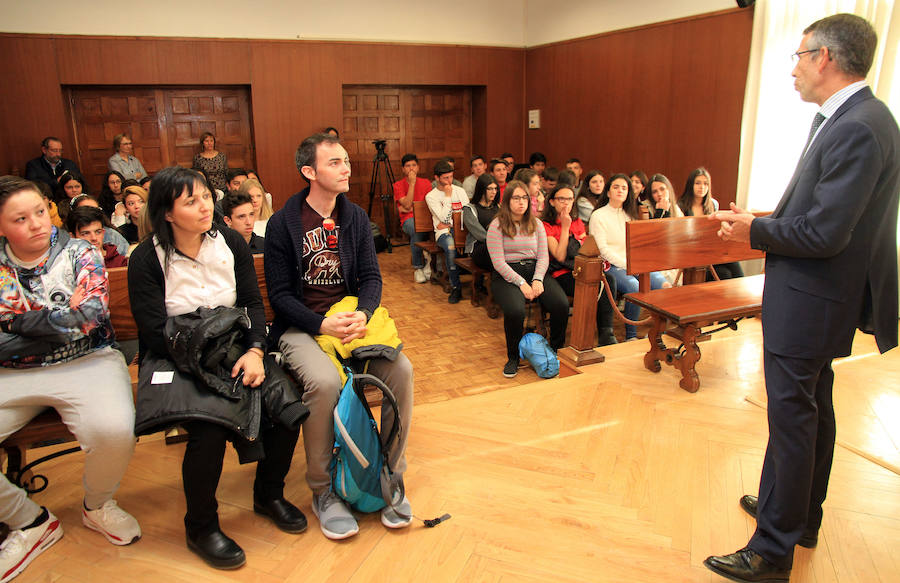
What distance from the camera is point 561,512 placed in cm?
195

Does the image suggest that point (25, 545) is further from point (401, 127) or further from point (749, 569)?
point (401, 127)

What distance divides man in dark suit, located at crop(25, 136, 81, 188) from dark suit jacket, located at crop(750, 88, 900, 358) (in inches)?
283

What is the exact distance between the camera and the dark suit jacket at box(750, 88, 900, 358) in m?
1.41

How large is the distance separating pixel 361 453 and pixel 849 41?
68.7 inches

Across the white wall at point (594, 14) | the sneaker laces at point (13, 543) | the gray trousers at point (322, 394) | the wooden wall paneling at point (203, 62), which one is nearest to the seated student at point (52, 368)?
the sneaker laces at point (13, 543)

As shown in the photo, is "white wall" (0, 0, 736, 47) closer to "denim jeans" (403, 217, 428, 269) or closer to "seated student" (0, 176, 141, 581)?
"denim jeans" (403, 217, 428, 269)

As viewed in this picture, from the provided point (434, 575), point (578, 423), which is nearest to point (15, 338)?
point (434, 575)

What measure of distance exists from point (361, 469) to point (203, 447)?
476 millimetres

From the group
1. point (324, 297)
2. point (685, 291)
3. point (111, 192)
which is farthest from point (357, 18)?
point (324, 297)

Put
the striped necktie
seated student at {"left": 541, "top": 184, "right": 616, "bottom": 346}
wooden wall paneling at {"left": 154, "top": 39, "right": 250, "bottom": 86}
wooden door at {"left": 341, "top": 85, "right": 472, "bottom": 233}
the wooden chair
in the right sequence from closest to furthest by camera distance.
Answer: the striped necktie < seated student at {"left": 541, "top": 184, "right": 616, "bottom": 346} < the wooden chair < wooden wall paneling at {"left": 154, "top": 39, "right": 250, "bottom": 86} < wooden door at {"left": 341, "top": 85, "right": 472, "bottom": 233}

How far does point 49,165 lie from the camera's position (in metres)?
6.46

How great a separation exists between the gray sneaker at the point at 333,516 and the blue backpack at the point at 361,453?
0.03 meters

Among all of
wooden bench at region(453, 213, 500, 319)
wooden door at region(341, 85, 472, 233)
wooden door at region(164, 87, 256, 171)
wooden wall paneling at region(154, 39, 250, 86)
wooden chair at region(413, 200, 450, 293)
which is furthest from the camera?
wooden door at region(341, 85, 472, 233)

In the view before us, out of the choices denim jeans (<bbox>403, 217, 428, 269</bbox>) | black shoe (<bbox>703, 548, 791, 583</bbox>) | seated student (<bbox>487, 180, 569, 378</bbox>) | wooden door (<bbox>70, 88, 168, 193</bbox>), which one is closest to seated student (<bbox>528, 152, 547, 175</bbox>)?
denim jeans (<bbox>403, 217, 428, 269</bbox>)
